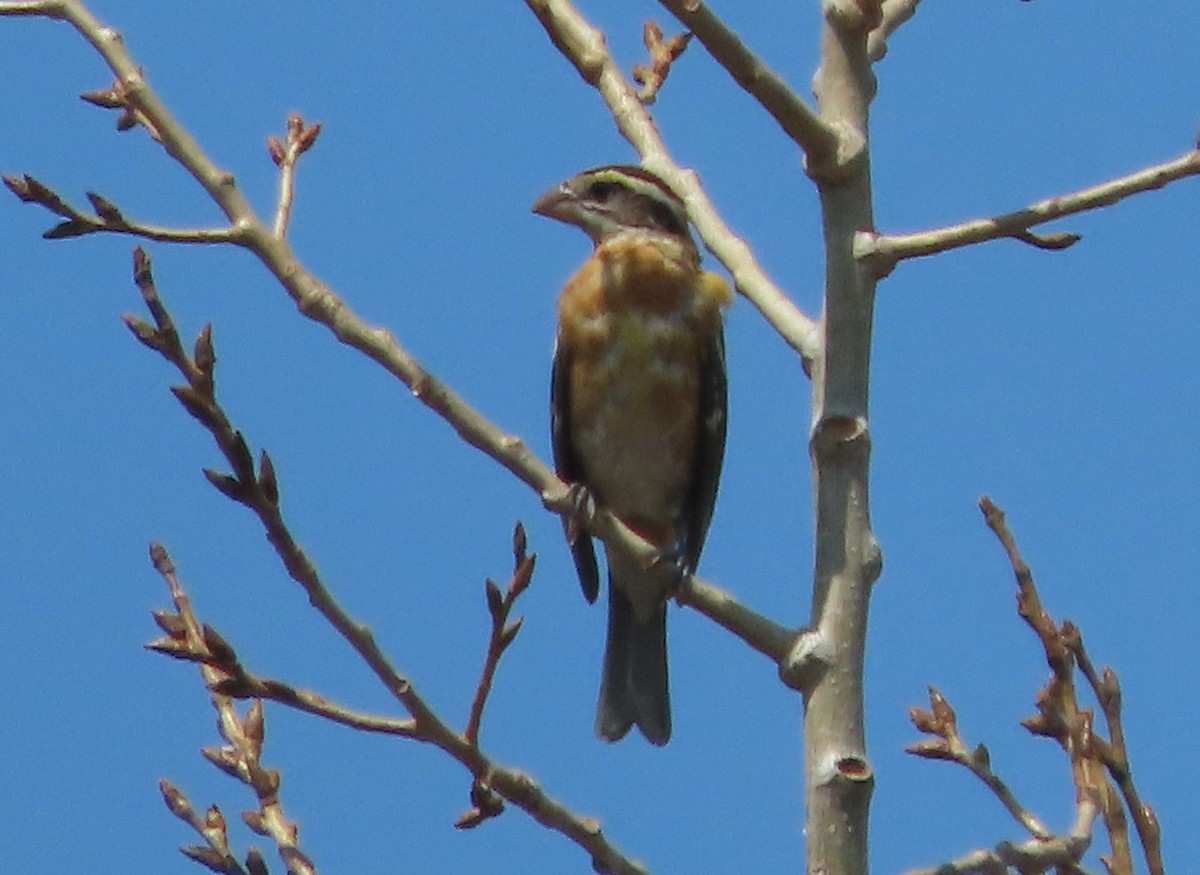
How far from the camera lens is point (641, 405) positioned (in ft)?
19.8

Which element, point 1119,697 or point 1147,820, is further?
point 1119,697

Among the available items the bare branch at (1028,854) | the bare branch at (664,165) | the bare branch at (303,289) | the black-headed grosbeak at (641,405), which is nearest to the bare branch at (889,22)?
the bare branch at (664,165)

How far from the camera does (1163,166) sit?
3662 millimetres

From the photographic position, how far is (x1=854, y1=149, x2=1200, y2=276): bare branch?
3643 millimetres

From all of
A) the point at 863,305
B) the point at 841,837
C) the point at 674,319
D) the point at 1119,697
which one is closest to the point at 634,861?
the point at 841,837

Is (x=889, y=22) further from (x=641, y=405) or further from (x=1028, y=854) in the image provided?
(x=1028, y=854)

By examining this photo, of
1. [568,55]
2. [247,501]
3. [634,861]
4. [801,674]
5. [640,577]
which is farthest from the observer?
[640,577]

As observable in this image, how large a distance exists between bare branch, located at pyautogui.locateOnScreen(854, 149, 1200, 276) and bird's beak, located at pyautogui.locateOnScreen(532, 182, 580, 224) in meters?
2.90

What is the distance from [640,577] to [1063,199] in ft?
9.24

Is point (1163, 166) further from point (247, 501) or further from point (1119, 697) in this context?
point (247, 501)

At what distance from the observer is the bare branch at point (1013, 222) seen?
3.64 metres

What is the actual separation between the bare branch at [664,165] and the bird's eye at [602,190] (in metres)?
1.28

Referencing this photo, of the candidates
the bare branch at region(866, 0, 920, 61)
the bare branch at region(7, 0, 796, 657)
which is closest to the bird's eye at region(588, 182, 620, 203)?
the bare branch at region(866, 0, 920, 61)

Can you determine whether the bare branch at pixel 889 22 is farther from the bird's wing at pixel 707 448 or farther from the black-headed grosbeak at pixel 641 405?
the bird's wing at pixel 707 448
